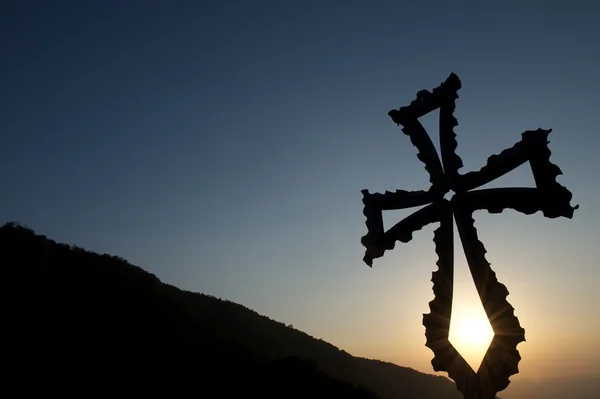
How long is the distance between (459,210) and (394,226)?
3.13 feet

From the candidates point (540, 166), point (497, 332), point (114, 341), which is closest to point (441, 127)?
point (540, 166)

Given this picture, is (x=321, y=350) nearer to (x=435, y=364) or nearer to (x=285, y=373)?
(x=285, y=373)

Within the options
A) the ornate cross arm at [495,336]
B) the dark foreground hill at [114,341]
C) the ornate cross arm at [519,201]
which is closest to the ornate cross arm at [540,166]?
the ornate cross arm at [519,201]

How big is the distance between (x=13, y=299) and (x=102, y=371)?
7655mm

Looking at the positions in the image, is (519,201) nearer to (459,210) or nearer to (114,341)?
(459,210)

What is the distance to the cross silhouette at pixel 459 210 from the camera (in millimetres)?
5465

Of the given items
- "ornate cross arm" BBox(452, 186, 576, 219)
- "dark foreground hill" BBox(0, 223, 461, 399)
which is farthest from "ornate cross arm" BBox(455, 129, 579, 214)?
"dark foreground hill" BBox(0, 223, 461, 399)

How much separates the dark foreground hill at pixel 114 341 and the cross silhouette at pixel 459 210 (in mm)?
16234

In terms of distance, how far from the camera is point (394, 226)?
269 inches

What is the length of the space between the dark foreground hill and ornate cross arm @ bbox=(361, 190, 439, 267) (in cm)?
1566

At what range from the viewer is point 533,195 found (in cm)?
560

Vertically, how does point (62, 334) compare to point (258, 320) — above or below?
below

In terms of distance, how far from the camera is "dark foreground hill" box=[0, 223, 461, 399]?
2000cm

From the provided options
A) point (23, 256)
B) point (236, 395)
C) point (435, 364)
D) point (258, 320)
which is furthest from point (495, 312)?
point (258, 320)
